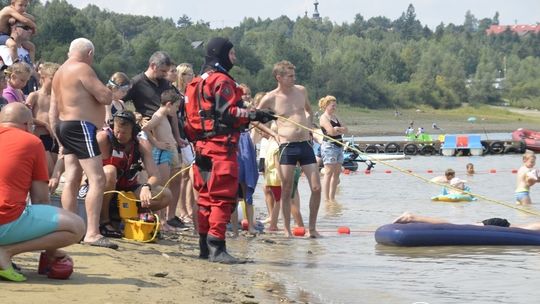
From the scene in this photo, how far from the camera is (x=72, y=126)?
30.6ft

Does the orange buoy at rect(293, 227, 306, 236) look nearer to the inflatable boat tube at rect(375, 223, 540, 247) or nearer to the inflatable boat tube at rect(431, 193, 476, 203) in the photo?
the inflatable boat tube at rect(375, 223, 540, 247)

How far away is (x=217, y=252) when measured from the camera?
31.5 ft

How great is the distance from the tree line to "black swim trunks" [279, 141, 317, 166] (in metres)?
57.6

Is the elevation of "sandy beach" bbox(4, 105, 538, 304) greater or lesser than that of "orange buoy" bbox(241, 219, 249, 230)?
greater

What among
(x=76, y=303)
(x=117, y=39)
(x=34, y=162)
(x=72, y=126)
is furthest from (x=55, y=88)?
(x=117, y=39)

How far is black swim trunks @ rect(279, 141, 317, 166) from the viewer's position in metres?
12.3

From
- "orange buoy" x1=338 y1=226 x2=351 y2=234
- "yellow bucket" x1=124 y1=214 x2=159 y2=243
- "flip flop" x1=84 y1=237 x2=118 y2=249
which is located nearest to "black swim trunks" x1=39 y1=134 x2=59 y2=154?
"yellow bucket" x1=124 y1=214 x2=159 y2=243

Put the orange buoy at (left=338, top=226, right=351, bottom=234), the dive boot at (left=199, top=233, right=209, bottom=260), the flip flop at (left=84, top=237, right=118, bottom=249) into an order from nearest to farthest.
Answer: the flip flop at (left=84, top=237, right=118, bottom=249) < the dive boot at (left=199, top=233, right=209, bottom=260) < the orange buoy at (left=338, top=226, right=351, bottom=234)

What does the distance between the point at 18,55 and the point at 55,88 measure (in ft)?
7.94

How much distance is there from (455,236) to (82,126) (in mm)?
4408

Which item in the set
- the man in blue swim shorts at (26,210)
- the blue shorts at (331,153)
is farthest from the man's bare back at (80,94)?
the blue shorts at (331,153)

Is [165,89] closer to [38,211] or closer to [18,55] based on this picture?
[18,55]

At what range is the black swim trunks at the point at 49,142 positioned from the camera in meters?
11.1

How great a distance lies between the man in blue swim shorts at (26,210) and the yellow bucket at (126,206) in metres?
2.83
